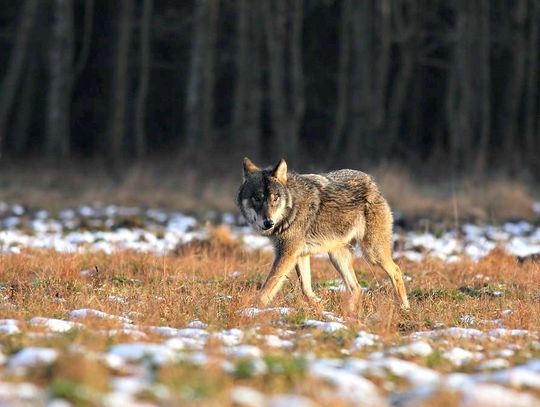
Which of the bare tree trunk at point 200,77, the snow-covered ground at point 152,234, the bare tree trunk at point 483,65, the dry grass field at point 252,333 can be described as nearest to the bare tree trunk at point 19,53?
the bare tree trunk at point 200,77

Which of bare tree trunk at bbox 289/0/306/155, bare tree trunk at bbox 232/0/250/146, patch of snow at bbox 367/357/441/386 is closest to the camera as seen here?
patch of snow at bbox 367/357/441/386

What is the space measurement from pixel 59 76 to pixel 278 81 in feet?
23.0

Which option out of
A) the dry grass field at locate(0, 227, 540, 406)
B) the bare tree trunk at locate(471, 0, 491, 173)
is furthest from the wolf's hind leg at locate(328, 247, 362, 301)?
the bare tree trunk at locate(471, 0, 491, 173)

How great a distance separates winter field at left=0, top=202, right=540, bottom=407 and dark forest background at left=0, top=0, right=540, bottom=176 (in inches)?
624

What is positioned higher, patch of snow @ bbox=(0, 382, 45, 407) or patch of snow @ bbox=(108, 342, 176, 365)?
patch of snow @ bbox=(0, 382, 45, 407)

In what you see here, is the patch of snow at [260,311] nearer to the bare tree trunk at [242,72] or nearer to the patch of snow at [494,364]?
the patch of snow at [494,364]

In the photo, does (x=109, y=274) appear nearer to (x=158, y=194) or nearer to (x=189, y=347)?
(x=189, y=347)

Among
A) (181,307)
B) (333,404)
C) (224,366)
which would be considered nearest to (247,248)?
(181,307)

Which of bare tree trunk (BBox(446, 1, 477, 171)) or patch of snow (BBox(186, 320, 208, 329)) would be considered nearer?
patch of snow (BBox(186, 320, 208, 329))

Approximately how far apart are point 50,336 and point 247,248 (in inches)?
307

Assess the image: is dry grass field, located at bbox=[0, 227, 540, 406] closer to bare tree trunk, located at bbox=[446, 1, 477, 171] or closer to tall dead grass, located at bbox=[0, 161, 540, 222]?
tall dead grass, located at bbox=[0, 161, 540, 222]

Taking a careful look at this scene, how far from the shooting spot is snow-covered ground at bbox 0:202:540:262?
14938 millimetres

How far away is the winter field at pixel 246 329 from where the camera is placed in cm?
580

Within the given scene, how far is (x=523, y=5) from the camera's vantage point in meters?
33.7
